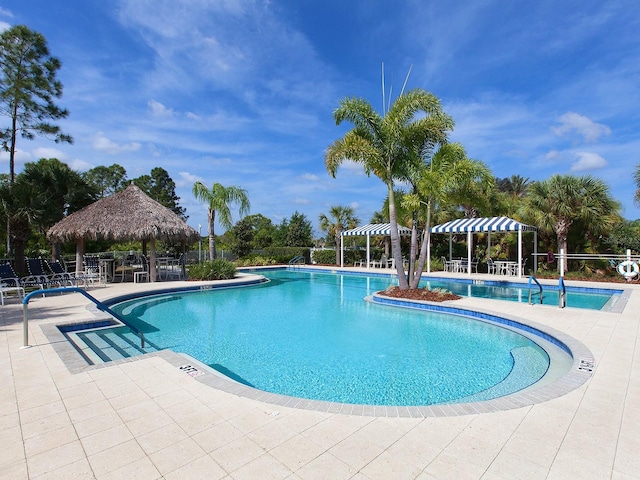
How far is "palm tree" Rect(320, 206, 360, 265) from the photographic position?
966 inches

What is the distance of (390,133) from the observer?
10156mm

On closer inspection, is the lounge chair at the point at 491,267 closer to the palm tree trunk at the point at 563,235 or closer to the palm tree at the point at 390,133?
the palm tree trunk at the point at 563,235

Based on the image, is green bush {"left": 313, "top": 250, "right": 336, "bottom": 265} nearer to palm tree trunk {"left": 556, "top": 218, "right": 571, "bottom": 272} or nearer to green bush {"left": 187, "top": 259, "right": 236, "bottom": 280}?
green bush {"left": 187, "top": 259, "right": 236, "bottom": 280}

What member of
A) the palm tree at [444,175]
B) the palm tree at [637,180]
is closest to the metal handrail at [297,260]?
the palm tree at [444,175]

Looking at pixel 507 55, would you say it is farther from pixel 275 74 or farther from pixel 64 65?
pixel 64 65

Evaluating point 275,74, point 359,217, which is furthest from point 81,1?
point 359,217

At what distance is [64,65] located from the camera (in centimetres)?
1712

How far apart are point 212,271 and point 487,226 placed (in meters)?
13.1

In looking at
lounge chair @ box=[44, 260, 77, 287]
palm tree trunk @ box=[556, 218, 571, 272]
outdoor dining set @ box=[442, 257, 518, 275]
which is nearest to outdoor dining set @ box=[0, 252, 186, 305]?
lounge chair @ box=[44, 260, 77, 287]

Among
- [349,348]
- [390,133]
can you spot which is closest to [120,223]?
[390,133]

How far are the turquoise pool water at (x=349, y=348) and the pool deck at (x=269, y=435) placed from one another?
132 centimetres

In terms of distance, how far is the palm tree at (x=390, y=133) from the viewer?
9969 mm

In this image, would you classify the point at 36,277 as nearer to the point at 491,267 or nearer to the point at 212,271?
the point at 212,271

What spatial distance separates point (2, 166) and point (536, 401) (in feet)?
71.1
